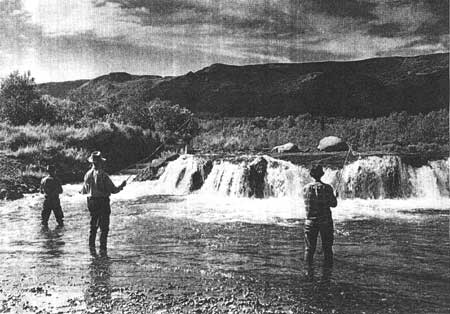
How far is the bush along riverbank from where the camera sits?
13977mm

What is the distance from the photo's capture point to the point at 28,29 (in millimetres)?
12398

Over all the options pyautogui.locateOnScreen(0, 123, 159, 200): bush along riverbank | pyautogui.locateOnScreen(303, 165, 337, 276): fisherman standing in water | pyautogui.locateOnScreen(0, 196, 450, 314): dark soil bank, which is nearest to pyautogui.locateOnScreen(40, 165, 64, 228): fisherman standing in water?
pyautogui.locateOnScreen(0, 196, 450, 314): dark soil bank

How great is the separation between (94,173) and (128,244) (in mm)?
1271

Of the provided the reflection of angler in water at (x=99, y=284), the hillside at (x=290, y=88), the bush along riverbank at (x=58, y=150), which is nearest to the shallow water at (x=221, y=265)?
the reflection of angler in water at (x=99, y=284)

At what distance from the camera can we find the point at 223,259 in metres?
6.16

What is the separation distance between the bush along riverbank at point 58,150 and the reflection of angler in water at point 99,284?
7.15 meters

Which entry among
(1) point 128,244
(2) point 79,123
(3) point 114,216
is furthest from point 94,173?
(2) point 79,123

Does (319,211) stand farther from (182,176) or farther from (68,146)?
(68,146)

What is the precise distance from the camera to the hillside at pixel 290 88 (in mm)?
59500

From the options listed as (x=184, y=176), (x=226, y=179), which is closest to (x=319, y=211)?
(x=226, y=179)

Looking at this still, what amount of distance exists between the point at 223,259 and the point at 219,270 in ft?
1.88

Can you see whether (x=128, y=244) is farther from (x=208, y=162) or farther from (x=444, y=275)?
(x=208, y=162)

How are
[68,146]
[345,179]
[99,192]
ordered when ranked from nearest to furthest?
[99,192], [345,179], [68,146]

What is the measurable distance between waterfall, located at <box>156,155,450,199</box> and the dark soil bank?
425cm
